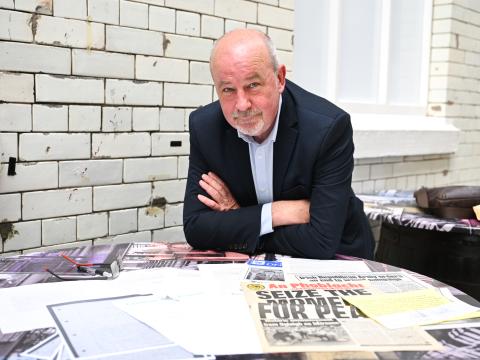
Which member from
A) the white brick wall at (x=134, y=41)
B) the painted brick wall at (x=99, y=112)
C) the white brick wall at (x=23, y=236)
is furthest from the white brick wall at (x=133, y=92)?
the white brick wall at (x=23, y=236)

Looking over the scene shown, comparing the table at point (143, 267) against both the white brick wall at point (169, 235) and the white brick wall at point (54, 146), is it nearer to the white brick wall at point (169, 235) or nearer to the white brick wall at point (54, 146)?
the white brick wall at point (54, 146)

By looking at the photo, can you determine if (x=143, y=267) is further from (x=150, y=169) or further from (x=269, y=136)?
(x=150, y=169)

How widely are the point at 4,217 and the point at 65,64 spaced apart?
0.61 meters

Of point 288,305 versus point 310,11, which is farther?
point 310,11

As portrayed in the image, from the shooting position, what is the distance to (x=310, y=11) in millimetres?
3336

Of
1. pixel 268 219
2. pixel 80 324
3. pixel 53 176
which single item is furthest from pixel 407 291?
pixel 53 176

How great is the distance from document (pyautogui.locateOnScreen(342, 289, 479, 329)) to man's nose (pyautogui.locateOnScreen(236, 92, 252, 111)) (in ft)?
2.07

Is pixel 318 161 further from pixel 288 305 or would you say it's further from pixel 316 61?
pixel 316 61

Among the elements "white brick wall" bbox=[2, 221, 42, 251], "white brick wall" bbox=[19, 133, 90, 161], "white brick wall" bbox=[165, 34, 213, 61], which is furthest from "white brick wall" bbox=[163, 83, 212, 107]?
"white brick wall" bbox=[2, 221, 42, 251]

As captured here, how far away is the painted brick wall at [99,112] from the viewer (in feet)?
6.51

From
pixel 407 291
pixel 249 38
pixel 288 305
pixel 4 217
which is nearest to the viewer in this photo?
pixel 288 305

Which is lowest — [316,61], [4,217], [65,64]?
[4,217]

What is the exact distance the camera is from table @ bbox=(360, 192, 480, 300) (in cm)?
217

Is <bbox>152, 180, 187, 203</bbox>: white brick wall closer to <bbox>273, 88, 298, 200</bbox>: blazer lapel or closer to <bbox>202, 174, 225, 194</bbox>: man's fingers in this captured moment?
<bbox>202, 174, 225, 194</bbox>: man's fingers
